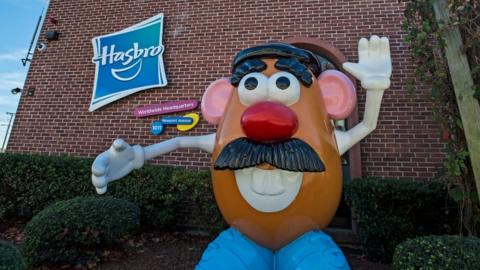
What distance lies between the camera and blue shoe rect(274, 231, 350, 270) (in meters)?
1.94

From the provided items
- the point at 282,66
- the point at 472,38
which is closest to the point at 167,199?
the point at 282,66

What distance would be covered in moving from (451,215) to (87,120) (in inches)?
249

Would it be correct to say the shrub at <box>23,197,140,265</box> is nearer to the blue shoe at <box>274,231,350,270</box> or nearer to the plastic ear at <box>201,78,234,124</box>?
the plastic ear at <box>201,78,234,124</box>

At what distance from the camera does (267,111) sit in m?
2.00

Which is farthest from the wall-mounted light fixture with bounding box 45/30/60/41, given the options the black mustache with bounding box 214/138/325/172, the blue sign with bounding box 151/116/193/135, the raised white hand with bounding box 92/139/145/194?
the black mustache with bounding box 214/138/325/172

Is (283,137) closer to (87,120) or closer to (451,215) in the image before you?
(451,215)

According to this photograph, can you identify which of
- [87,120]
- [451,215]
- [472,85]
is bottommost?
[451,215]

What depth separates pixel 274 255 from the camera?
2.22 metres

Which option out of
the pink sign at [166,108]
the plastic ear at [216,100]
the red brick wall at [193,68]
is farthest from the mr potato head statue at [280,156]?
the pink sign at [166,108]

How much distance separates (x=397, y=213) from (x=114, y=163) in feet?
11.0

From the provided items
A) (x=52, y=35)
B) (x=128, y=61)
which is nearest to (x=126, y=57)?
(x=128, y=61)

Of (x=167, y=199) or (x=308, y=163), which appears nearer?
(x=308, y=163)

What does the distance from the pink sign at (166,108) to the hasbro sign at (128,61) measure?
42 centimetres

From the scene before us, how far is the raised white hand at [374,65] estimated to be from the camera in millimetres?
2240
